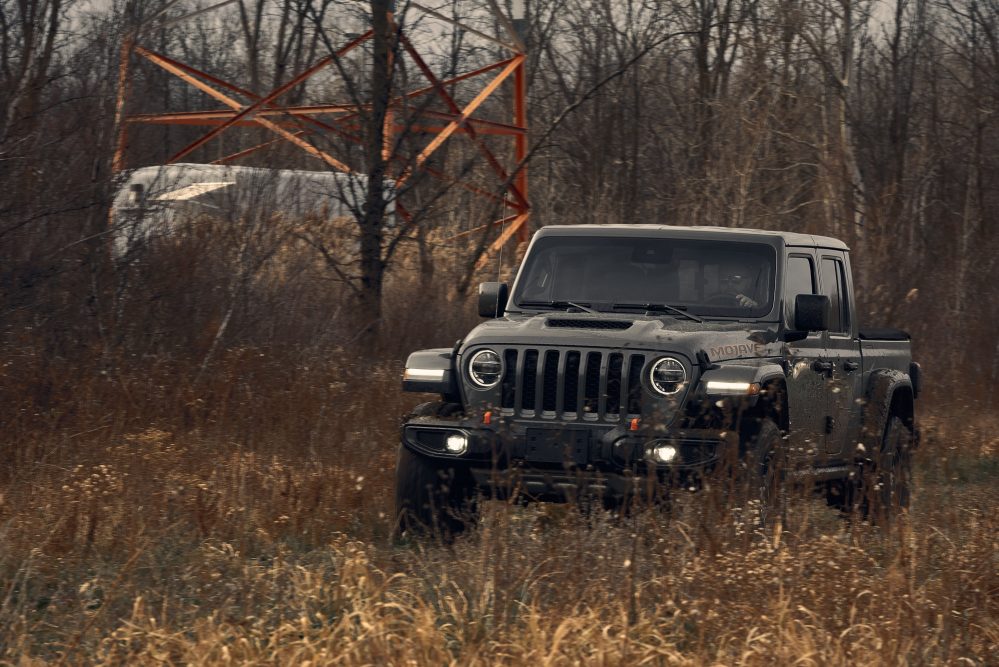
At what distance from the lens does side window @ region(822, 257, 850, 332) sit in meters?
8.98

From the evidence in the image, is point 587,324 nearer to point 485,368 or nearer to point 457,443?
point 485,368

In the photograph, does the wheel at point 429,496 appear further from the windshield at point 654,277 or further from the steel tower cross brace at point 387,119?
the steel tower cross brace at point 387,119

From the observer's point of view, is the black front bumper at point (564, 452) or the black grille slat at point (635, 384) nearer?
the black front bumper at point (564, 452)

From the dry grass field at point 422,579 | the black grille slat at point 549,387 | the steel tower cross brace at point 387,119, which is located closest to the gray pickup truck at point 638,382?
the black grille slat at point 549,387

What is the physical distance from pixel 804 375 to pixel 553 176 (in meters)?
18.9

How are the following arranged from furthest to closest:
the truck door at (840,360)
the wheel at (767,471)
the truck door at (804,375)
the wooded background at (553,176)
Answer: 1. the wooded background at (553,176)
2. the truck door at (840,360)
3. the truck door at (804,375)
4. the wheel at (767,471)

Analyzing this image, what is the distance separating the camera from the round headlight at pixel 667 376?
23.3 feet

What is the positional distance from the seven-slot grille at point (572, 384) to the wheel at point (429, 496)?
46cm

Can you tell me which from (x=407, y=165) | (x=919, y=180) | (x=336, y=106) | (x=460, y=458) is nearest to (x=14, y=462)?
(x=460, y=458)

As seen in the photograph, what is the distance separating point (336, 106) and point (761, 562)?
41.5 feet

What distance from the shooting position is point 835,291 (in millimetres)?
9180

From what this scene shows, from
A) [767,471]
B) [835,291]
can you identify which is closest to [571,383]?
[767,471]

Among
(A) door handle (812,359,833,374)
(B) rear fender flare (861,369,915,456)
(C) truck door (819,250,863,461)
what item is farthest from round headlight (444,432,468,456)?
(B) rear fender flare (861,369,915,456)

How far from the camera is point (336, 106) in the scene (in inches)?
699
